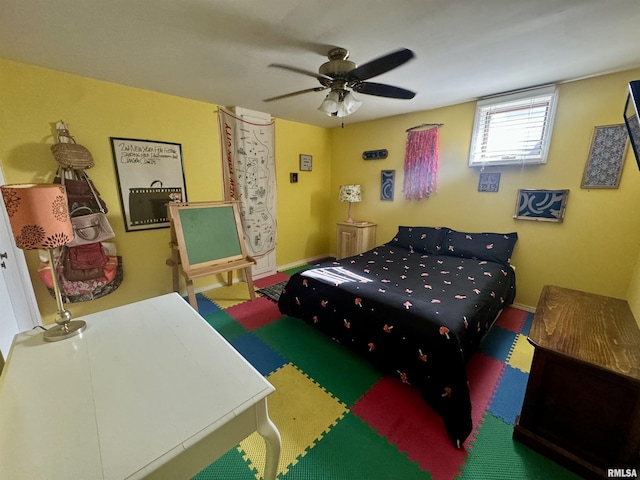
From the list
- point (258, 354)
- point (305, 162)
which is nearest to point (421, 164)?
point (305, 162)

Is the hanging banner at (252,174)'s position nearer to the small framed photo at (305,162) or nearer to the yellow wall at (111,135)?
the yellow wall at (111,135)

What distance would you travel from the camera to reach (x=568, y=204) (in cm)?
237

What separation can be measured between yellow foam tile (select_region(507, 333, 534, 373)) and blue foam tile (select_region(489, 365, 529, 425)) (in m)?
0.06

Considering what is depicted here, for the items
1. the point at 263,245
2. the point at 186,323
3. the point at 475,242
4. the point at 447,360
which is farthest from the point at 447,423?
the point at 263,245

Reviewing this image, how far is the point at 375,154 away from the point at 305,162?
1069 mm

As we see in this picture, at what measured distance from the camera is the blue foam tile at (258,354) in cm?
185

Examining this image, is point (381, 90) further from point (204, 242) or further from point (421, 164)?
point (204, 242)

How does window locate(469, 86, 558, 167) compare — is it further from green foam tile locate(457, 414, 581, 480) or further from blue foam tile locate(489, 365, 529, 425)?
green foam tile locate(457, 414, 581, 480)

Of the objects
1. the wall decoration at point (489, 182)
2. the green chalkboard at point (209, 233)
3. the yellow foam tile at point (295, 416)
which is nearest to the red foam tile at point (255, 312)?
the green chalkboard at point (209, 233)

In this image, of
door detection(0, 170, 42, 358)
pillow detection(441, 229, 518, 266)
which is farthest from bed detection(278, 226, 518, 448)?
door detection(0, 170, 42, 358)

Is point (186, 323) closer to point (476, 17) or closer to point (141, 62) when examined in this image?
point (141, 62)

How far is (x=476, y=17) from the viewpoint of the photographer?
1374 millimetres

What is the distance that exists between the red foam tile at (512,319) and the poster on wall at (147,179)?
11.7 ft

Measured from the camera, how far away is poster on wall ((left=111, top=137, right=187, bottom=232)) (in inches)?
94.5
